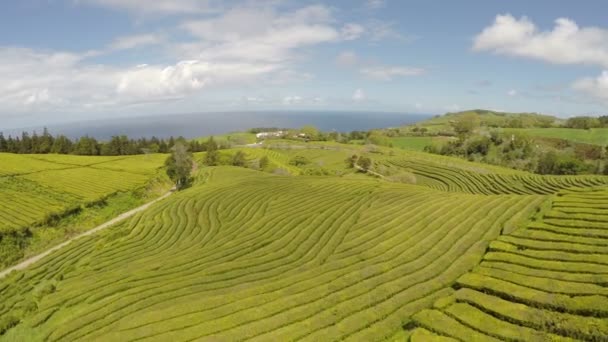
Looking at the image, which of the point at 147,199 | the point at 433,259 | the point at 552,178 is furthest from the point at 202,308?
the point at 552,178

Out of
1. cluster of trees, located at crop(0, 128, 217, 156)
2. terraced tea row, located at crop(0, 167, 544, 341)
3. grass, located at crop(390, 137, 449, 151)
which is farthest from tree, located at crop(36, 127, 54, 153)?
grass, located at crop(390, 137, 449, 151)

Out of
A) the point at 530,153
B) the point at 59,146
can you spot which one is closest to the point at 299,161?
the point at 59,146

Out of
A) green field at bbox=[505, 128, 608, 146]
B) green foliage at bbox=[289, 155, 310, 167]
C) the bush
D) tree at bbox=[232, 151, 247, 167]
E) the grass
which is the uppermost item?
green field at bbox=[505, 128, 608, 146]

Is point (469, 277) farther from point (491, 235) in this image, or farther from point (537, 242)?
point (491, 235)

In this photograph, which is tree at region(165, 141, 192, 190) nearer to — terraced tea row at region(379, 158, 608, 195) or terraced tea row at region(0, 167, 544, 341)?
terraced tea row at region(0, 167, 544, 341)

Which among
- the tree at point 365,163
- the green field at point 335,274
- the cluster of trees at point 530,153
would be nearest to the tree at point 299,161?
the tree at point 365,163

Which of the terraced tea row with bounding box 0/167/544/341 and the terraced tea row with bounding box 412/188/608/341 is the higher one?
the terraced tea row with bounding box 412/188/608/341

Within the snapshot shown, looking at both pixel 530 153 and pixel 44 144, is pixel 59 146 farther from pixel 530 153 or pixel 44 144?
pixel 530 153
